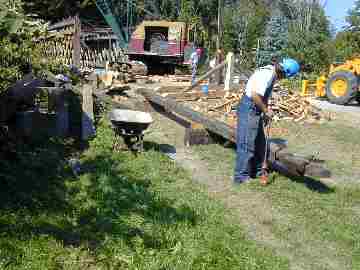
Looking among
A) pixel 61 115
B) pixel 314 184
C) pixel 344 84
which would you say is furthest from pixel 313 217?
pixel 344 84

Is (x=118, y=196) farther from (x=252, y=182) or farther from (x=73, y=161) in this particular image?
(x=252, y=182)

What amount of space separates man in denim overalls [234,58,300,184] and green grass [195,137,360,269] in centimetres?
34

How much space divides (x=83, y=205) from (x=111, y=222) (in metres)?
0.50

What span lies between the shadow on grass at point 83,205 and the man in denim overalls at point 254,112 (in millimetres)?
1314

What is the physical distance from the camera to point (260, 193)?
6148mm

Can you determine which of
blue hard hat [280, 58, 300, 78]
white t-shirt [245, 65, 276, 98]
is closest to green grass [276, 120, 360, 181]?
blue hard hat [280, 58, 300, 78]

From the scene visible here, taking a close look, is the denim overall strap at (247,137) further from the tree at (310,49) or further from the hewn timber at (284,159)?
the tree at (310,49)

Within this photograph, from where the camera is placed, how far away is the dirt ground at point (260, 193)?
4.52m

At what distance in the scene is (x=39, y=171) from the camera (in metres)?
5.92

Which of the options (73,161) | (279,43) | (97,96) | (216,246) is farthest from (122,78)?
(279,43)

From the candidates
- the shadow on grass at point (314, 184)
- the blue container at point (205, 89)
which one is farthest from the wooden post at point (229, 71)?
the shadow on grass at point (314, 184)

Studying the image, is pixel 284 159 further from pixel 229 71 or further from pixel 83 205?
pixel 229 71

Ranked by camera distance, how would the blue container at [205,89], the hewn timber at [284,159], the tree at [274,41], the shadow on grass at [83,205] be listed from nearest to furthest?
1. the shadow on grass at [83,205]
2. the hewn timber at [284,159]
3. the blue container at [205,89]
4. the tree at [274,41]

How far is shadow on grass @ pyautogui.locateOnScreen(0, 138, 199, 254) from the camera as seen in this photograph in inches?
167
